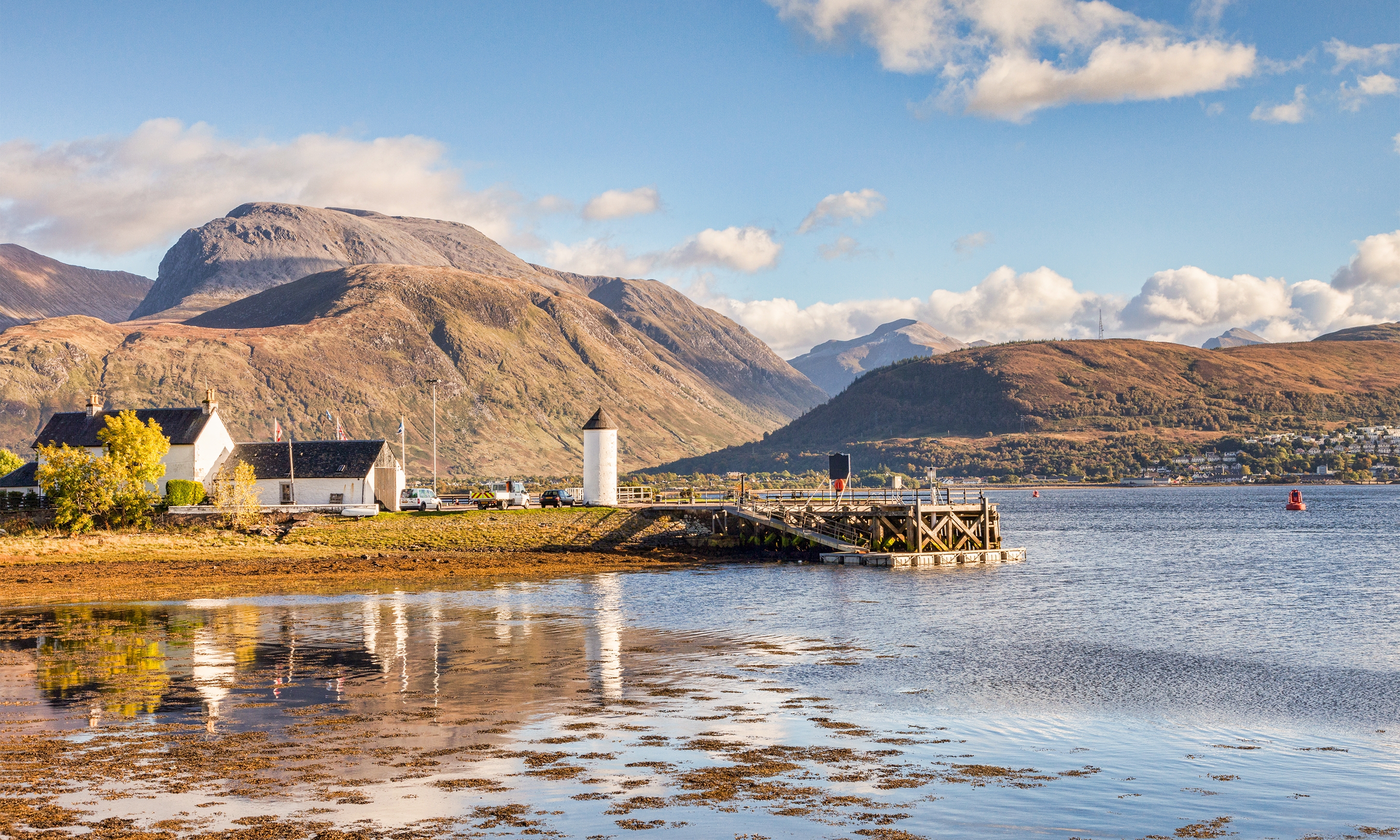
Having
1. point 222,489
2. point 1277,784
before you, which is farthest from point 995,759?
point 222,489

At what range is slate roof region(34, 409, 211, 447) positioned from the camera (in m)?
85.7

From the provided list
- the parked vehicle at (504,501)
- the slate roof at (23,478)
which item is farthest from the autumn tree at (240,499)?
the slate roof at (23,478)

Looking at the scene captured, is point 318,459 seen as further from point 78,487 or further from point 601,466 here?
point 601,466

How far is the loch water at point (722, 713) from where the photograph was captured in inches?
671

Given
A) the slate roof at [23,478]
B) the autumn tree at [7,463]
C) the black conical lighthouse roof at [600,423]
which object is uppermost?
the black conical lighthouse roof at [600,423]

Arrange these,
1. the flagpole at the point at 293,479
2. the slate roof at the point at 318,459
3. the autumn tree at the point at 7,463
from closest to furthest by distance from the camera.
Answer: the flagpole at the point at 293,479, the slate roof at the point at 318,459, the autumn tree at the point at 7,463

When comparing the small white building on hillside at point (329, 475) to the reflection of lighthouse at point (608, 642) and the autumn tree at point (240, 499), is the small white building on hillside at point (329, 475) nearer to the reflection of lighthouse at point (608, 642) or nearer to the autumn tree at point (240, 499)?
the autumn tree at point (240, 499)

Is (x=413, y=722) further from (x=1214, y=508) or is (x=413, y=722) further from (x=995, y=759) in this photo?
(x=1214, y=508)

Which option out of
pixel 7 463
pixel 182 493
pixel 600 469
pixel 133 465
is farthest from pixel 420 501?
pixel 7 463

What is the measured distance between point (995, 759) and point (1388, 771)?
7.42 meters

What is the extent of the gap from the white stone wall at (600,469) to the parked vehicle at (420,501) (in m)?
11.2

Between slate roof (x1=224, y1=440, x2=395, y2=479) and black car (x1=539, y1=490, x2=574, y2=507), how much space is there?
13.0 metres

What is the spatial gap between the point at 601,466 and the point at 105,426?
133ft

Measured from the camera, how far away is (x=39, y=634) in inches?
1465
